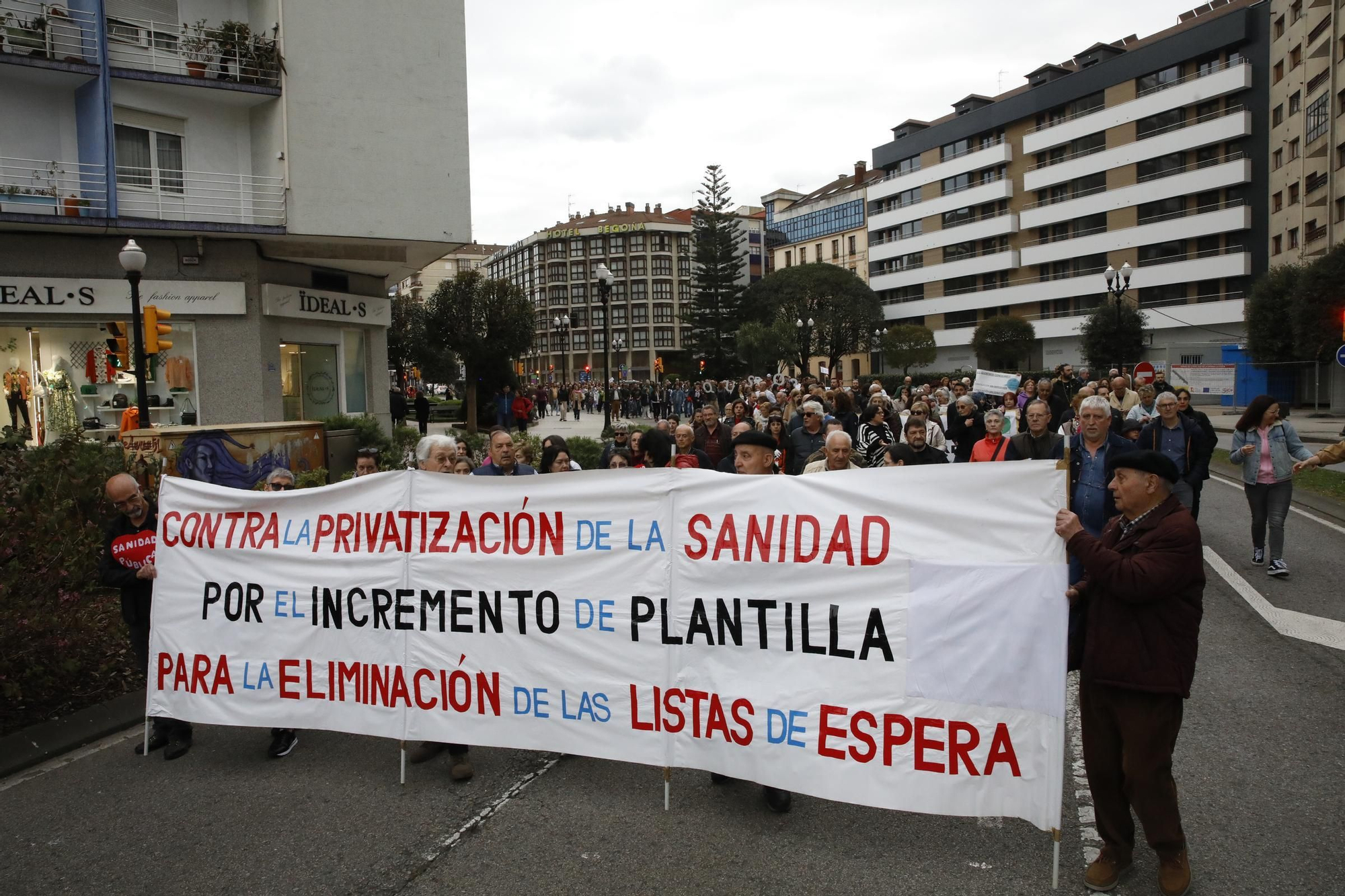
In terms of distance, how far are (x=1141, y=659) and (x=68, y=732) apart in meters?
6.12

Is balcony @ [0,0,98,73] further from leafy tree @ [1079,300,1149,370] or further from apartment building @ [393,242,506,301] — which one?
apartment building @ [393,242,506,301]

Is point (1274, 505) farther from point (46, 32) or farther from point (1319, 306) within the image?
point (1319, 306)

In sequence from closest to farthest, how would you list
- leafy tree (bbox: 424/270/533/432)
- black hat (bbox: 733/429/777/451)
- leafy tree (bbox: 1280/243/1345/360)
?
black hat (bbox: 733/429/777/451) < leafy tree (bbox: 1280/243/1345/360) < leafy tree (bbox: 424/270/533/432)

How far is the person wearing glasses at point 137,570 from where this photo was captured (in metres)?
5.49

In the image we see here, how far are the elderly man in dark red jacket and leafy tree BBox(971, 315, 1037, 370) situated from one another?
6731 centimetres

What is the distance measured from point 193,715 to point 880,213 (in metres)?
85.0

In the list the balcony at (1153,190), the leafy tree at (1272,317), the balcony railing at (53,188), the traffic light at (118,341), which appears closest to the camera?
the traffic light at (118,341)

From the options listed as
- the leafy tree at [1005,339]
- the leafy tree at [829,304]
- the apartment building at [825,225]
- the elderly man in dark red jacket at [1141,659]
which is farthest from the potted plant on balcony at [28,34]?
the apartment building at [825,225]

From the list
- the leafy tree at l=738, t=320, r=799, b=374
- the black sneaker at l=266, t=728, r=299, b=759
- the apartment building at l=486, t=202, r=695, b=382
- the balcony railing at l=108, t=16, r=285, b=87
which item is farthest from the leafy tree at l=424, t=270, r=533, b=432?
the apartment building at l=486, t=202, r=695, b=382

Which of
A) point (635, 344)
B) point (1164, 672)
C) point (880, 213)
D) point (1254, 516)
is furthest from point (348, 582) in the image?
point (635, 344)

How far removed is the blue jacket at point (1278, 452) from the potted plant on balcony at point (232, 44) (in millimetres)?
20884

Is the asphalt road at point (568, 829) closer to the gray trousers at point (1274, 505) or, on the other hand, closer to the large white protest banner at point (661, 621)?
the large white protest banner at point (661, 621)

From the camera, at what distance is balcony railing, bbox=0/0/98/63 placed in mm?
19000

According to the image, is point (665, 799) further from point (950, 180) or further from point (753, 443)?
point (950, 180)
